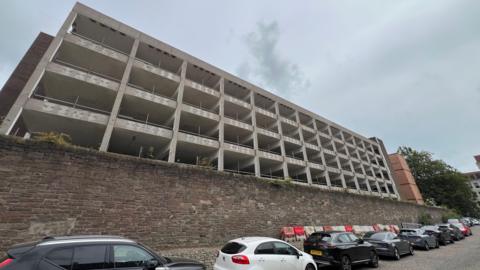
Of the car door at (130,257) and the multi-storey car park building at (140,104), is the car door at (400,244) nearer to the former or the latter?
the multi-storey car park building at (140,104)

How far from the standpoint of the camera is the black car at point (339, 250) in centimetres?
712

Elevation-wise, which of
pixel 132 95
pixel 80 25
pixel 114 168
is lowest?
pixel 114 168

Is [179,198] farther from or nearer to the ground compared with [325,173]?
nearer to the ground

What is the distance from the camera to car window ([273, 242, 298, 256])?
231 inches

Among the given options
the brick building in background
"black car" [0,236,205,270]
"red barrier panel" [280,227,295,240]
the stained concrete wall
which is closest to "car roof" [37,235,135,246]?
"black car" [0,236,205,270]

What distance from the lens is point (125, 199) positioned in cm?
845

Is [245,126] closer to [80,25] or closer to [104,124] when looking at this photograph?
[104,124]

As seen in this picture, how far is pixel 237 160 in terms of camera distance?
19000mm

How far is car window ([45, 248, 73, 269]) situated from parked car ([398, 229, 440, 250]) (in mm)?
16205

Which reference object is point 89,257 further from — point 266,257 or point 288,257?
point 288,257

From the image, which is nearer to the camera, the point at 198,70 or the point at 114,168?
the point at 114,168

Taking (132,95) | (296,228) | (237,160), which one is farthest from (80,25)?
(296,228)

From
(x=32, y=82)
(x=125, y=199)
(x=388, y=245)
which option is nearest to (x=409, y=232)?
(x=388, y=245)

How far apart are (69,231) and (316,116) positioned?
2708cm
